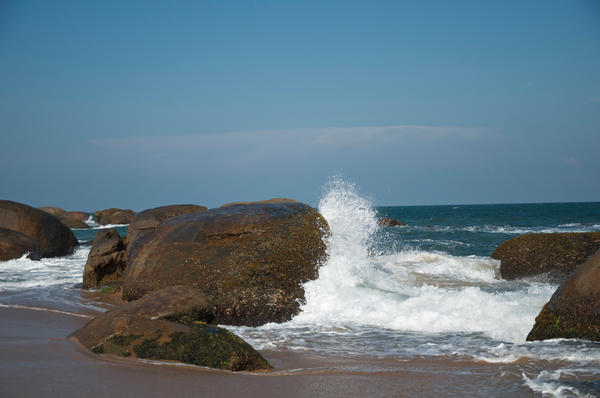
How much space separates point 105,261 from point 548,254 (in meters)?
8.62

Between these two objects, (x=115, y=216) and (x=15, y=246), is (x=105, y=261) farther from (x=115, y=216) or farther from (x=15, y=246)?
(x=115, y=216)

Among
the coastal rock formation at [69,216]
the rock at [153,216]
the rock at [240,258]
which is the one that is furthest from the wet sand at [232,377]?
the coastal rock formation at [69,216]

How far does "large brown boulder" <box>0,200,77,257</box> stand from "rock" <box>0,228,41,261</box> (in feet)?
5.17

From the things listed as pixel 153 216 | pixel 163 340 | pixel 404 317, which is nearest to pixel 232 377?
pixel 163 340

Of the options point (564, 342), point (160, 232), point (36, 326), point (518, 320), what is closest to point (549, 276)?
point (518, 320)

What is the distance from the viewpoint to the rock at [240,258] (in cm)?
677

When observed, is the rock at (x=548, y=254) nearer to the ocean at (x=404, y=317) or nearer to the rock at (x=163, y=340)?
the ocean at (x=404, y=317)

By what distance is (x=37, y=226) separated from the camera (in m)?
16.3

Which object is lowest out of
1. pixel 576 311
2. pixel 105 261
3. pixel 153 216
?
pixel 576 311

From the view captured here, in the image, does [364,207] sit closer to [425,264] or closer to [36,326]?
[425,264]

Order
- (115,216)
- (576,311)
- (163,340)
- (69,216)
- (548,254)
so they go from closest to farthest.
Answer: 1. (163,340)
2. (576,311)
3. (548,254)
4. (115,216)
5. (69,216)

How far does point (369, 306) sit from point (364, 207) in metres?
3.38

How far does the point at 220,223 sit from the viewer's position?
7.90 metres

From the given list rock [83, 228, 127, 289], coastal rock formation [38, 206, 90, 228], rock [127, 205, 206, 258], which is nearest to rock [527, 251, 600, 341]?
rock [83, 228, 127, 289]
